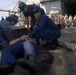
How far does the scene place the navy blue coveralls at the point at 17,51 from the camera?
4620 millimetres

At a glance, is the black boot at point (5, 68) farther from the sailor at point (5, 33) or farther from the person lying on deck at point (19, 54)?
the sailor at point (5, 33)

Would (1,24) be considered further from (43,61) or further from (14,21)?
(43,61)

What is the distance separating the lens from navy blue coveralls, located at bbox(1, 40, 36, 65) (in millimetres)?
4620

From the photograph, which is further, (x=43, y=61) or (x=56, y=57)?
(x=56, y=57)

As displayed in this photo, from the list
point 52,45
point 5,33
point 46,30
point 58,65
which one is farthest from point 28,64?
point 52,45

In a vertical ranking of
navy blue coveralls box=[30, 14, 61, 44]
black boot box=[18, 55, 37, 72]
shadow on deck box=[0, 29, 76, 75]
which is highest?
navy blue coveralls box=[30, 14, 61, 44]

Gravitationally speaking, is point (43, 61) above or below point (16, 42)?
below

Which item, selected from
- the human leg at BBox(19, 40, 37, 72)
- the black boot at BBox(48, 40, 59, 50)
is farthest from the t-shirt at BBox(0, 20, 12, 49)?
the black boot at BBox(48, 40, 59, 50)

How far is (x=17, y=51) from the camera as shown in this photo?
509cm

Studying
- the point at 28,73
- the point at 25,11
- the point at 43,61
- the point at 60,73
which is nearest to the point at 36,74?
the point at 28,73

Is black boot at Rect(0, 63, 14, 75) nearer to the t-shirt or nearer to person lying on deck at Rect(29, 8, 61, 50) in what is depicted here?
the t-shirt

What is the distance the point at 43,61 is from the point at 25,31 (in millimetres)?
2539

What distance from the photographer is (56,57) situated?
5.70m

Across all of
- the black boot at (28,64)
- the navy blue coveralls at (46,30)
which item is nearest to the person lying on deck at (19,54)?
the black boot at (28,64)
